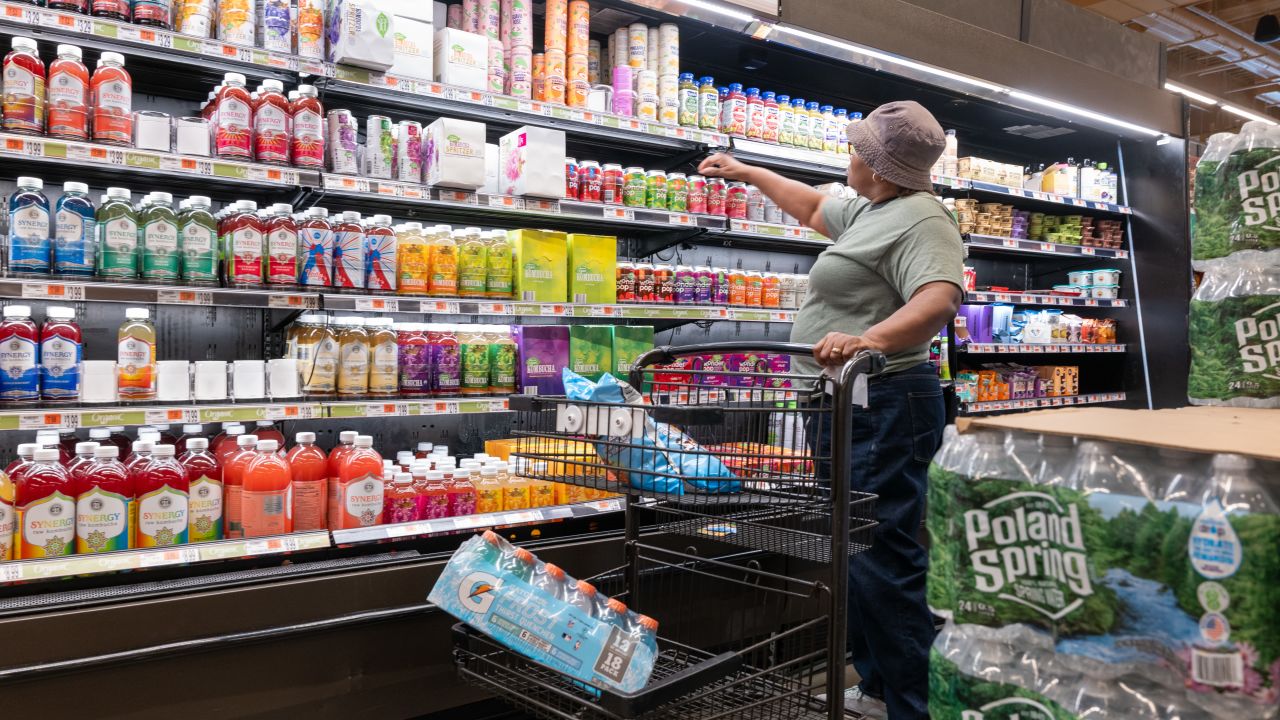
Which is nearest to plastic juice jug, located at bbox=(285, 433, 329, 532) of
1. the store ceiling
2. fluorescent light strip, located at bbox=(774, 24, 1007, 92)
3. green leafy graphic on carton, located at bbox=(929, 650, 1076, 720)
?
green leafy graphic on carton, located at bbox=(929, 650, 1076, 720)

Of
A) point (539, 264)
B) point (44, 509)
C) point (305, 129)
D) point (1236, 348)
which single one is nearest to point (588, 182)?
point (539, 264)

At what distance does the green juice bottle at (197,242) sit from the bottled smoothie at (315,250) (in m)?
0.23

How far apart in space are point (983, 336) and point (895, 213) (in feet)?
9.88

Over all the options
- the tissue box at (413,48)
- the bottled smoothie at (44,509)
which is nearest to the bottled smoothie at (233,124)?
the tissue box at (413,48)

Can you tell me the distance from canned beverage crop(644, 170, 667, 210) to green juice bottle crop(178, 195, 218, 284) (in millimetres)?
1562

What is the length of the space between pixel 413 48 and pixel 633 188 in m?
0.95

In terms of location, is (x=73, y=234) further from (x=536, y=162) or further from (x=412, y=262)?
(x=536, y=162)

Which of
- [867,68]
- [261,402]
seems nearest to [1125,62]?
[867,68]

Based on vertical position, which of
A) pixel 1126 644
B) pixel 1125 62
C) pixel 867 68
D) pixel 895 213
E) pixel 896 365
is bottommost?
pixel 1126 644

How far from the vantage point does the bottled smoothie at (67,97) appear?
2.17 metres

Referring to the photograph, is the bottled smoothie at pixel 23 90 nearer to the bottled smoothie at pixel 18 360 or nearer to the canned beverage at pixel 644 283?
the bottled smoothie at pixel 18 360

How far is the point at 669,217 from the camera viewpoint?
328 cm

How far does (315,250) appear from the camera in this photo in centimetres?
251

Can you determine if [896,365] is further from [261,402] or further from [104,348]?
[104,348]
